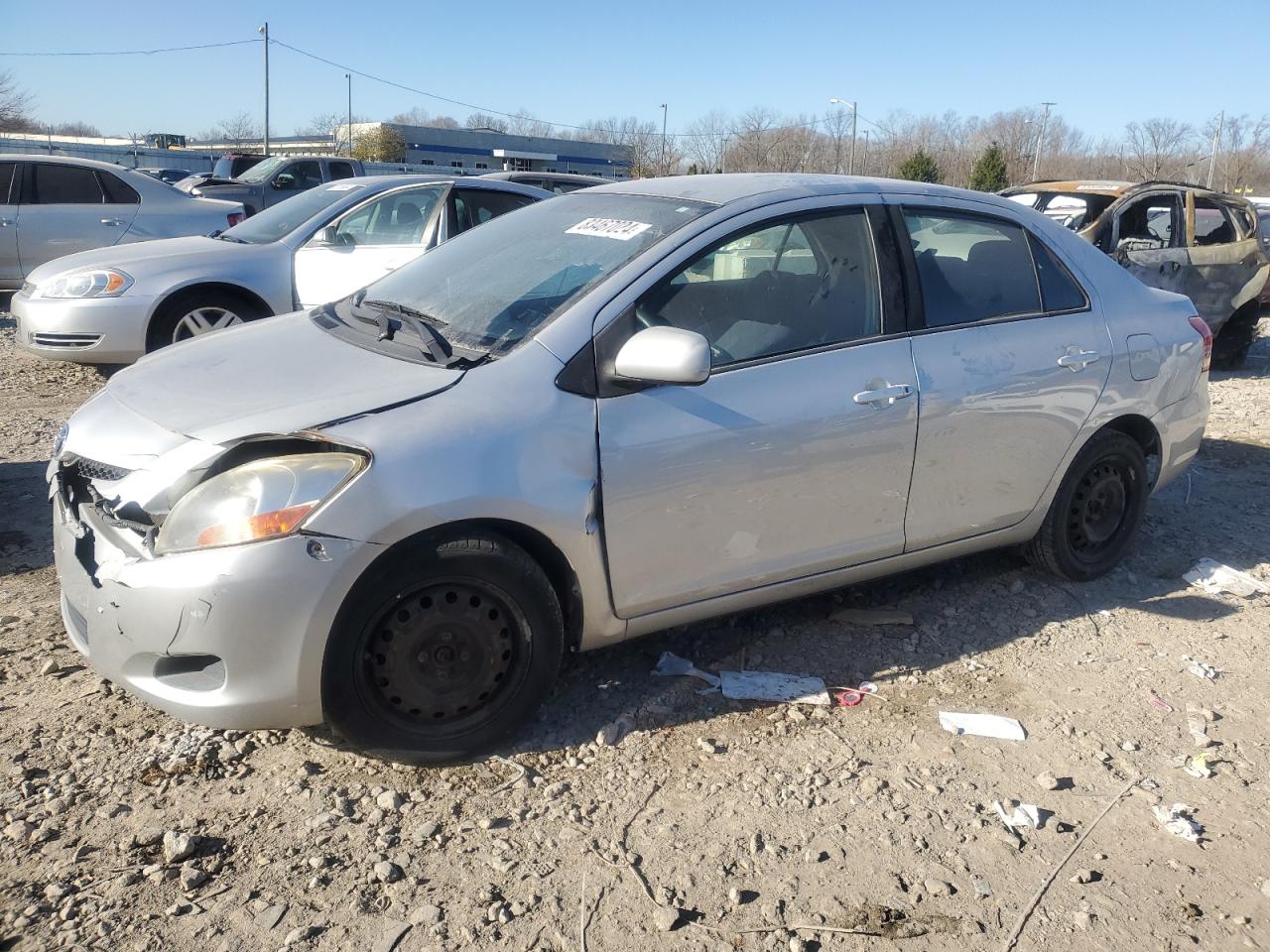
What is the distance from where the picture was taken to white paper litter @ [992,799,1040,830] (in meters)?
3.00

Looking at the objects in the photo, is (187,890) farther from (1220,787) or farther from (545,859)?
(1220,787)

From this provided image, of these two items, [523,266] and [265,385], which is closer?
[265,385]

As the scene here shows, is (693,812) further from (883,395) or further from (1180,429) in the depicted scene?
(1180,429)

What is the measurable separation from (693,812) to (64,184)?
10.6m

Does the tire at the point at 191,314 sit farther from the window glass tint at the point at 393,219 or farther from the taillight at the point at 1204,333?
the taillight at the point at 1204,333

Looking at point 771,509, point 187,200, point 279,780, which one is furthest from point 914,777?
point 187,200

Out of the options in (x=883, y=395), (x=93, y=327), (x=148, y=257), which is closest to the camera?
(x=883, y=395)

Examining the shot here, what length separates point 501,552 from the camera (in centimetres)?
301

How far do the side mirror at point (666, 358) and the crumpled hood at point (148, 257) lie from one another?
17.6ft

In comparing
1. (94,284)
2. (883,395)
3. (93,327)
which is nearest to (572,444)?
(883,395)

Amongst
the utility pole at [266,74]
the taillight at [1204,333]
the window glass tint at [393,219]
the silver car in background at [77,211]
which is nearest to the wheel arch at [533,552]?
the taillight at [1204,333]

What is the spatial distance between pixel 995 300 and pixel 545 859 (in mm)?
2765

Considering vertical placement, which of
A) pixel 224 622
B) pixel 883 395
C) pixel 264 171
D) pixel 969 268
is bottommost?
pixel 224 622

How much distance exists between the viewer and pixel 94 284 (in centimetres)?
721
